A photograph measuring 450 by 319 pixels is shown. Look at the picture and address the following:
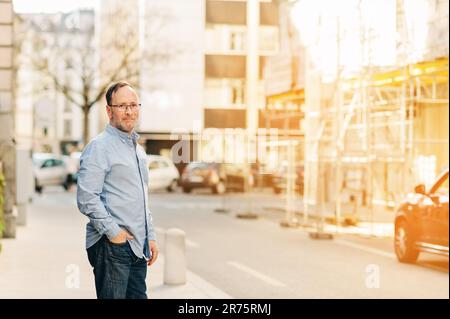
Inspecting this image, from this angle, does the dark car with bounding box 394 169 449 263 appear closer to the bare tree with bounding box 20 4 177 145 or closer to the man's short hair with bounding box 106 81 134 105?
the man's short hair with bounding box 106 81 134 105

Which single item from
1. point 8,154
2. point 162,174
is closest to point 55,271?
point 8,154

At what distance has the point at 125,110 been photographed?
3668 mm

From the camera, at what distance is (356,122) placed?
21688 millimetres

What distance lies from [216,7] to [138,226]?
154ft

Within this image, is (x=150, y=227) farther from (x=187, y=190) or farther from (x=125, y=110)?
(x=187, y=190)

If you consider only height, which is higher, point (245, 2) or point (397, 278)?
point (245, 2)

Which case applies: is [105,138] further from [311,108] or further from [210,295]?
[311,108]

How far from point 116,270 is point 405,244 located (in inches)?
406

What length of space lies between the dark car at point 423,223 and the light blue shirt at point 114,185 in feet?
30.7

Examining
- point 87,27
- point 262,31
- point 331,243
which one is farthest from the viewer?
point 262,31

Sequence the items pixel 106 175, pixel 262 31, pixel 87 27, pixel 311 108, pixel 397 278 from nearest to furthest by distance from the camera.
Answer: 1. pixel 106 175
2. pixel 397 278
3. pixel 311 108
4. pixel 87 27
5. pixel 262 31
